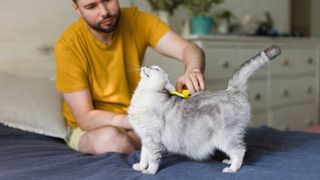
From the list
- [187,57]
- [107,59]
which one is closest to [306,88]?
[187,57]

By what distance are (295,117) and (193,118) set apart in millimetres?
2408

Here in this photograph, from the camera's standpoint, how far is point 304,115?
3363 millimetres

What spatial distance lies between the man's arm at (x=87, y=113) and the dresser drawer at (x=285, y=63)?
179cm

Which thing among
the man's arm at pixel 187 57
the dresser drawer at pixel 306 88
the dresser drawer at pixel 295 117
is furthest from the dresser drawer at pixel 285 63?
the man's arm at pixel 187 57

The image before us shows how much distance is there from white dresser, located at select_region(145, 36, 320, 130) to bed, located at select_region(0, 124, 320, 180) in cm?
110

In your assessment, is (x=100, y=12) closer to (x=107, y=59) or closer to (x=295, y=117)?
(x=107, y=59)

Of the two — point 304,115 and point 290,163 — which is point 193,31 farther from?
point 290,163

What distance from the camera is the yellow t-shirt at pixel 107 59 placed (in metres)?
1.59

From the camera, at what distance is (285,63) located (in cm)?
311

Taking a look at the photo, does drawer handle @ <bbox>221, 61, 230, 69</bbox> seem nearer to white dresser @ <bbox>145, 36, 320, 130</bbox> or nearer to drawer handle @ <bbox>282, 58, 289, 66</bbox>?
white dresser @ <bbox>145, 36, 320, 130</bbox>

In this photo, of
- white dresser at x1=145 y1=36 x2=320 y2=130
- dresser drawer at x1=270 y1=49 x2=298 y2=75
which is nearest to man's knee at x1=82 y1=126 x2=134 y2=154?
white dresser at x1=145 y1=36 x2=320 y2=130

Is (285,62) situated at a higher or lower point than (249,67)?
lower

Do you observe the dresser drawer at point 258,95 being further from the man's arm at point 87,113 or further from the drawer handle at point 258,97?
the man's arm at point 87,113

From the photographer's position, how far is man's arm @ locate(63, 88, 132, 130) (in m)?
1.52
